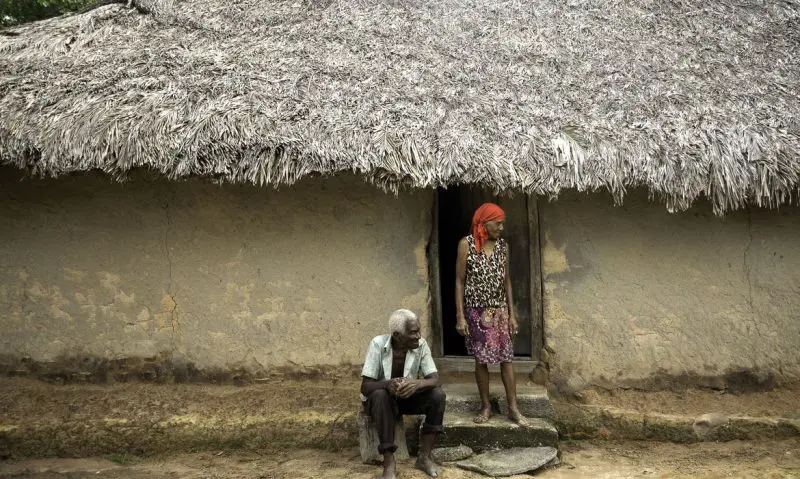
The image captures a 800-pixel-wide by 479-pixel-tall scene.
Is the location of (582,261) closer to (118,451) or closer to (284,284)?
(284,284)

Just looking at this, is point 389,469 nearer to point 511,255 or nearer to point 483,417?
point 483,417

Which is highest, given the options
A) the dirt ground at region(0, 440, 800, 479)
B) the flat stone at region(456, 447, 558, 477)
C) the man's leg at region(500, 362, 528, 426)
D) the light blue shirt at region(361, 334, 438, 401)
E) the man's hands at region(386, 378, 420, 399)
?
the light blue shirt at region(361, 334, 438, 401)

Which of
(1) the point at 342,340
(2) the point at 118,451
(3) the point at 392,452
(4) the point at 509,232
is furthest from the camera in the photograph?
(4) the point at 509,232

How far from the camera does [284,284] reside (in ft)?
15.5

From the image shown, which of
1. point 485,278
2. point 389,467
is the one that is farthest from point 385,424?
point 485,278

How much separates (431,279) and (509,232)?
2.59 feet

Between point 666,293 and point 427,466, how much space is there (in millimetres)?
2075

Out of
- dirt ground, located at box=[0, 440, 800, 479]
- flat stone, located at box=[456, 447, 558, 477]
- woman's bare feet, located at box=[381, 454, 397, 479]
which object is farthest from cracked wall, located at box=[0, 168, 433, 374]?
flat stone, located at box=[456, 447, 558, 477]

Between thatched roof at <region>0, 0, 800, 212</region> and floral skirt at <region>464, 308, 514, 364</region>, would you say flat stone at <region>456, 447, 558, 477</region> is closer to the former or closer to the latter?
floral skirt at <region>464, 308, 514, 364</region>

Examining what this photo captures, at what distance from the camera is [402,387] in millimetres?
3744

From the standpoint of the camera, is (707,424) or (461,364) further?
(461,364)

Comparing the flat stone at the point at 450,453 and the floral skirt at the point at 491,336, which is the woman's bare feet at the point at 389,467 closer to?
the flat stone at the point at 450,453

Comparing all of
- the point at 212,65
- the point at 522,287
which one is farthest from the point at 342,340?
the point at 212,65

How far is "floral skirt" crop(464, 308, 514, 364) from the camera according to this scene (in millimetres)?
4191
